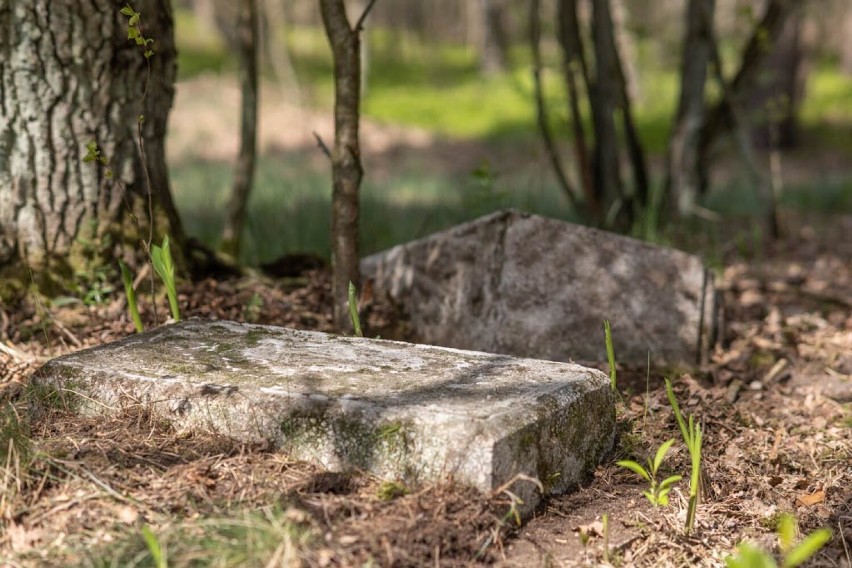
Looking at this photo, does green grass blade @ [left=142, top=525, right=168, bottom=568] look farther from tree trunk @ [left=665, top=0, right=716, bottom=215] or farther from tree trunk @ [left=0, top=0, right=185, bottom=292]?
tree trunk @ [left=665, top=0, right=716, bottom=215]

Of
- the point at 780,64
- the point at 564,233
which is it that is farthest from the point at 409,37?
the point at 564,233

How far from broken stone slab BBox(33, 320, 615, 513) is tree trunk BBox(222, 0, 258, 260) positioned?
1.68 m

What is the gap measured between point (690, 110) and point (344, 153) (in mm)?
3333

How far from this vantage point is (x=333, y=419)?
2.20 m

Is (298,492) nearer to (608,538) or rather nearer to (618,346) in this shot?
(608,538)

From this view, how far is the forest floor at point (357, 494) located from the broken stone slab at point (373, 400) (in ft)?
0.19

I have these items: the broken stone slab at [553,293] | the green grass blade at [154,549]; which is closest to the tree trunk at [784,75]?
the broken stone slab at [553,293]

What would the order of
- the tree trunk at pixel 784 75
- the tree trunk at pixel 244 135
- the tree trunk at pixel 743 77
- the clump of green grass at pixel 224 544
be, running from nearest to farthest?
the clump of green grass at pixel 224 544
the tree trunk at pixel 244 135
the tree trunk at pixel 743 77
the tree trunk at pixel 784 75

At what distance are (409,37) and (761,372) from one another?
33.6 metres

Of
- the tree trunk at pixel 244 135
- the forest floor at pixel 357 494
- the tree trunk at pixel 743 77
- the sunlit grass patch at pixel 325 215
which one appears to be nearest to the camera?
the forest floor at pixel 357 494

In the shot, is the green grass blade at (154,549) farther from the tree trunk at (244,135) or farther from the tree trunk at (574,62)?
the tree trunk at (574,62)

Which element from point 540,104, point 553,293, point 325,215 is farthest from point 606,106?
point 553,293

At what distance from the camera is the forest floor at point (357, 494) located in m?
Result: 1.91

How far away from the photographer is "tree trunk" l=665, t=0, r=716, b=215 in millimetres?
5363
